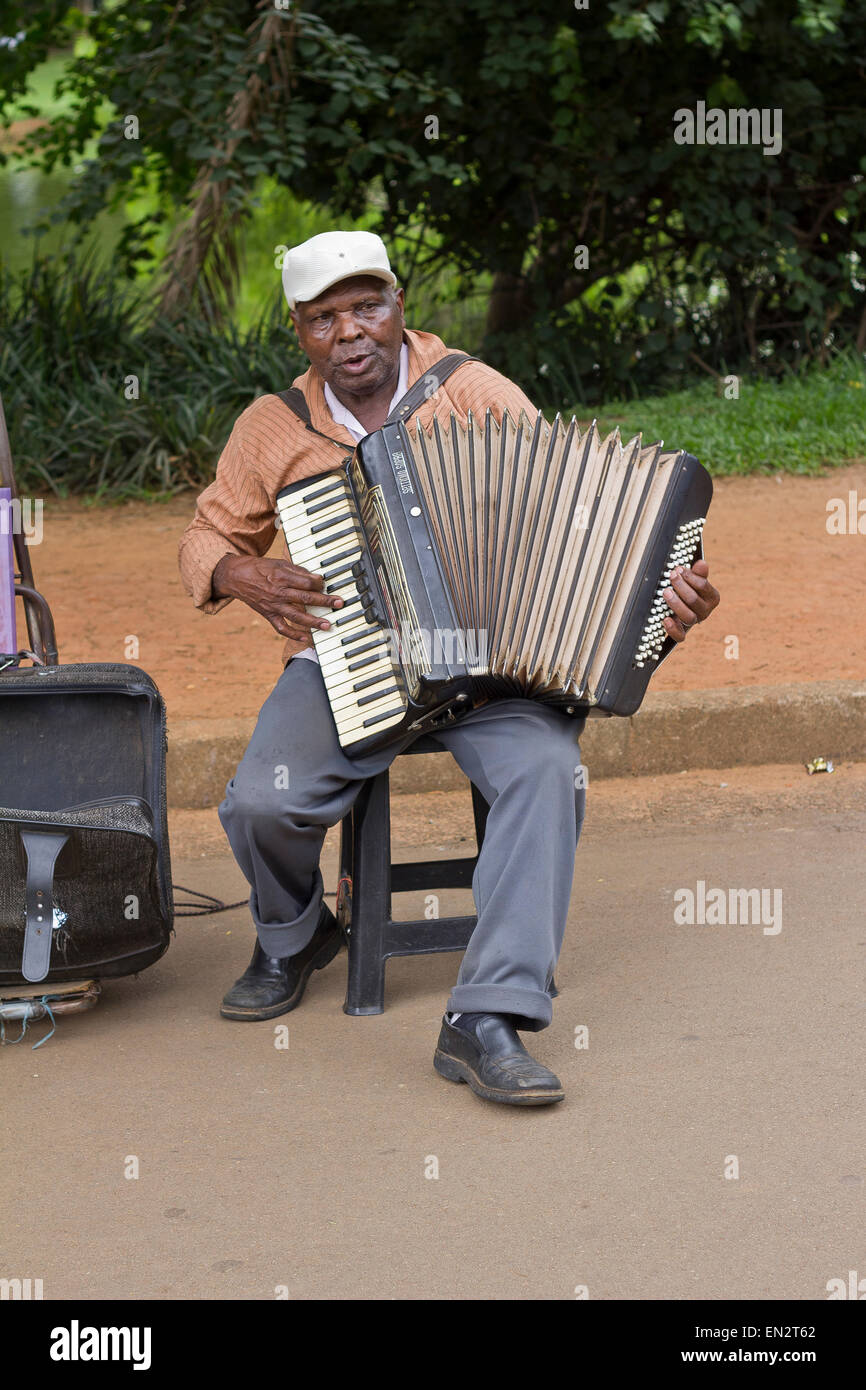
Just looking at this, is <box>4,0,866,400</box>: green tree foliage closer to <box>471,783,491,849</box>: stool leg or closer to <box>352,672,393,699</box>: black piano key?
<box>471,783,491,849</box>: stool leg

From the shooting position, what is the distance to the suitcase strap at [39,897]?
10.3ft

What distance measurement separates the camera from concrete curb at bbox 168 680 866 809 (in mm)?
4777

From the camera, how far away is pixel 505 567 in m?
3.19

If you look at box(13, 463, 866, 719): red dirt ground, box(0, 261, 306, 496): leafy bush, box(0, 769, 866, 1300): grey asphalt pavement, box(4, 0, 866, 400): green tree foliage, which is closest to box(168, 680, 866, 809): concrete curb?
box(13, 463, 866, 719): red dirt ground

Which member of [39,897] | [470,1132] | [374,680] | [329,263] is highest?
[329,263]

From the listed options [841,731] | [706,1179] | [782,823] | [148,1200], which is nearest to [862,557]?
[841,731]

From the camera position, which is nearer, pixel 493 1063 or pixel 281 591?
pixel 493 1063

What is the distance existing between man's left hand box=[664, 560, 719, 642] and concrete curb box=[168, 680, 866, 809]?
1583 millimetres

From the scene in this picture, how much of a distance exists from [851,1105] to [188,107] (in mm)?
7236

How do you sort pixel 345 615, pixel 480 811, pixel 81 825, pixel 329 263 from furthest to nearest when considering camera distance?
pixel 480 811, pixel 329 263, pixel 345 615, pixel 81 825

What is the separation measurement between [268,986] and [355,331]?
144 centimetres

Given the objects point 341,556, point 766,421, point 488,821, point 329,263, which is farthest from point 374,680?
point 766,421

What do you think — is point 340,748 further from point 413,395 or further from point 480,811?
point 413,395
